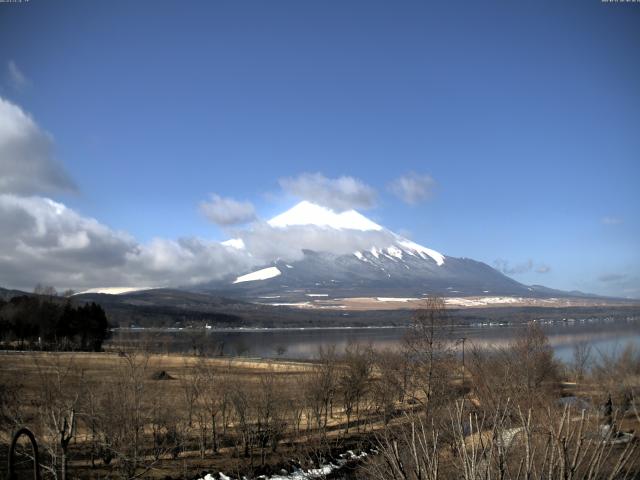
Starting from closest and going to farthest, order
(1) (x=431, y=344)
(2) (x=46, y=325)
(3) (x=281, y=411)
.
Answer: (1) (x=431, y=344) → (3) (x=281, y=411) → (2) (x=46, y=325)

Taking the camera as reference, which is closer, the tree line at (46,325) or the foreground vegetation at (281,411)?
the foreground vegetation at (281,411)

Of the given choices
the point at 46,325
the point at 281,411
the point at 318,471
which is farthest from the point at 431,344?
the point at 46,325

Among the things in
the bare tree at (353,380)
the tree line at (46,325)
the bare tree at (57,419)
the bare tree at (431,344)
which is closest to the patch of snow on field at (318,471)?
the bare tree at (431,344)

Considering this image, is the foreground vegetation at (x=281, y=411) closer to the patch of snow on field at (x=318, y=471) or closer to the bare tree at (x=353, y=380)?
the bare tree at (x=353, y=380)

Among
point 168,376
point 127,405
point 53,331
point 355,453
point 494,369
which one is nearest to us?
point 127,405

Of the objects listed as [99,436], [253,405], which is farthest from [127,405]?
[253,405]

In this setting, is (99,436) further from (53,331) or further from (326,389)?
(53,331)

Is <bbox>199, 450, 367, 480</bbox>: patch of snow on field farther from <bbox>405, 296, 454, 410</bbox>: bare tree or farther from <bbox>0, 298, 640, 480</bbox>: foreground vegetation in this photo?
<bbox>405, 296, 454, 410</bbox>: bare tree

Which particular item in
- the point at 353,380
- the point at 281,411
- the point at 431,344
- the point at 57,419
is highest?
the point at 431,344

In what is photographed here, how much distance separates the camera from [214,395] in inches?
1172

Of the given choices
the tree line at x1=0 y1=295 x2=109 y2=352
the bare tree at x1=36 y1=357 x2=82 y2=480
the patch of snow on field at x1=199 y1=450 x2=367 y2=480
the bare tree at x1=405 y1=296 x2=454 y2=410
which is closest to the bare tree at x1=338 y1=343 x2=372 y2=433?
the patch of snow on field at x1=199 y1=450 x2=367 y2=480

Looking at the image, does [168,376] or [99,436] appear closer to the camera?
[99,436]

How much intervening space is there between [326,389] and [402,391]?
5.08 meters

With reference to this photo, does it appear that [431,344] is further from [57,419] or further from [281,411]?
[57,419]
